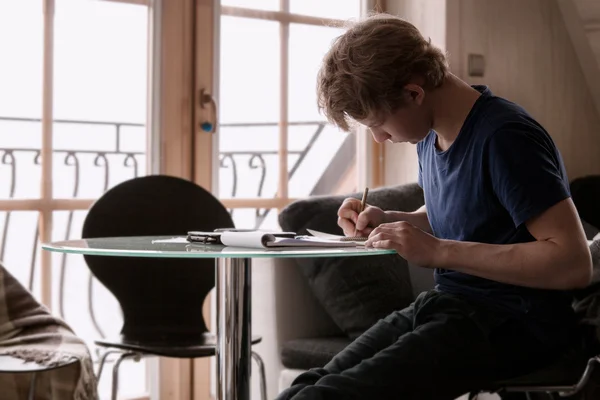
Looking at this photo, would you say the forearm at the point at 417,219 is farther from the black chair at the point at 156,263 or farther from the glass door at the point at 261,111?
the glass door at the point at 261,111

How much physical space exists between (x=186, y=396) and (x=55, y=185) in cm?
87

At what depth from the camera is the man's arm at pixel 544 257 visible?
1.44m

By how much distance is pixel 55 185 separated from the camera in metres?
2.83

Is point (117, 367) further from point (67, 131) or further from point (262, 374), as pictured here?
point (67, 131)

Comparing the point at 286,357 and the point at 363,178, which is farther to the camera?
the point at 363,178

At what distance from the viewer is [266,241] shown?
158 centimetres

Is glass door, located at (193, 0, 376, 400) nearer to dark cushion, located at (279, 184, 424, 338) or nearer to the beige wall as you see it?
the beige wall

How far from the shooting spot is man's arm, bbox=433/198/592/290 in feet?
4.74

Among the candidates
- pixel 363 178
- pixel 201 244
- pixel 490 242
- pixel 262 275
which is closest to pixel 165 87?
pixel 262 275

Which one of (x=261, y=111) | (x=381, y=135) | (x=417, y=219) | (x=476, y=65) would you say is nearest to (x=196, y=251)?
(x=381, y=135)

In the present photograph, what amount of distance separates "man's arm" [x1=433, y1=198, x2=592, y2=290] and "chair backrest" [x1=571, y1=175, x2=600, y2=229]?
2.06 metres

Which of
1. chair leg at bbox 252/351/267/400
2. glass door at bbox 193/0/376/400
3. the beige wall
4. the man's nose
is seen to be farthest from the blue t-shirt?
the beige wall

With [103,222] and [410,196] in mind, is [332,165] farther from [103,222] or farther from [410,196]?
[103,222]

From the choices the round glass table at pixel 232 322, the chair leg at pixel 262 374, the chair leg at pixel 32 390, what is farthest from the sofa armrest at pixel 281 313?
the round glass table at pixel 232 322
